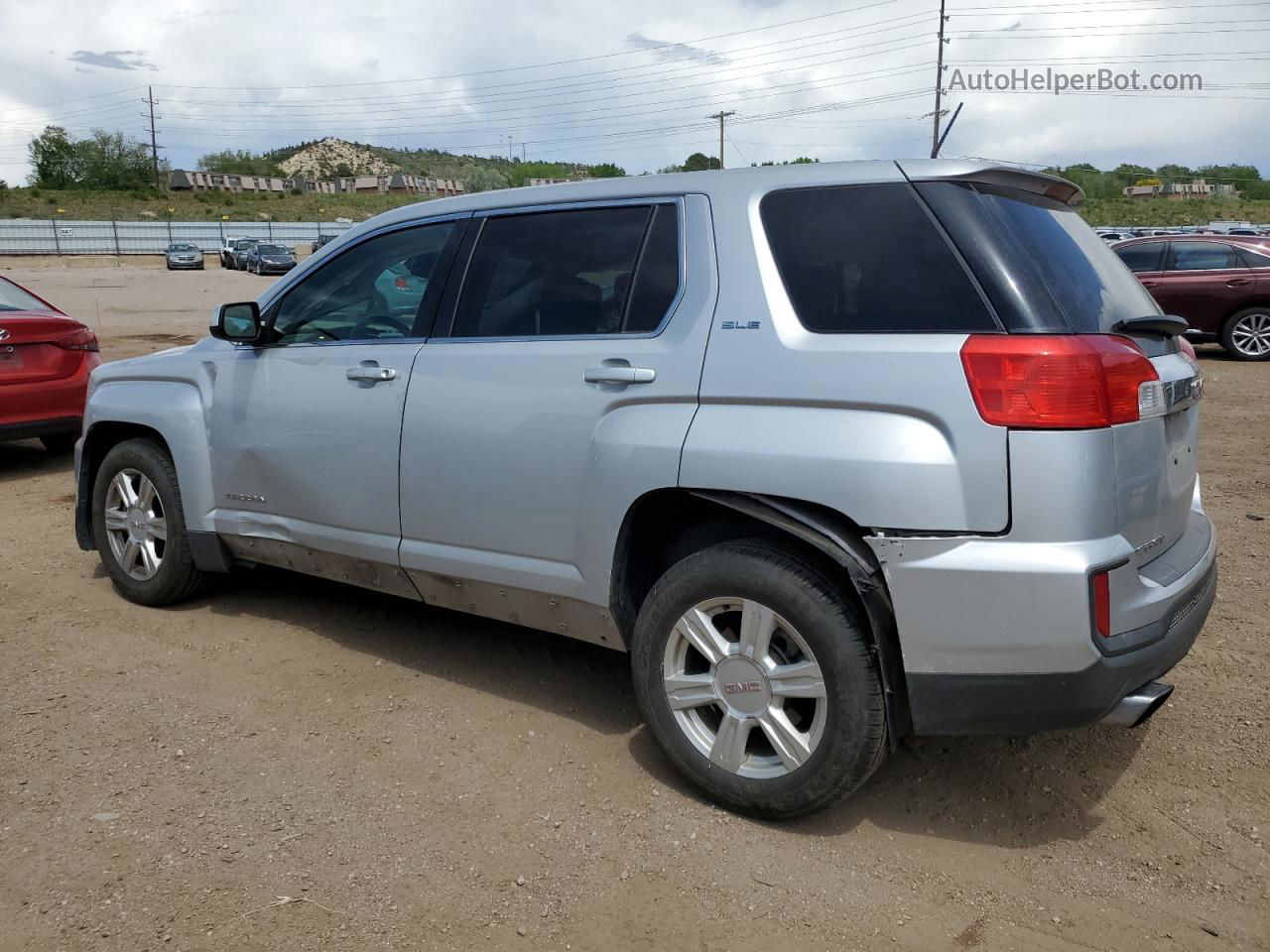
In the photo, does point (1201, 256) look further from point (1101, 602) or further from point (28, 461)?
point (28, 461)

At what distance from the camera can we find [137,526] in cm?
500

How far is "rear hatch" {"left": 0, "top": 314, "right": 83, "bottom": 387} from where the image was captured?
760 centimetres

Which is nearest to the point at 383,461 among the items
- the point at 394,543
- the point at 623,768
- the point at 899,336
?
the point at 394,543

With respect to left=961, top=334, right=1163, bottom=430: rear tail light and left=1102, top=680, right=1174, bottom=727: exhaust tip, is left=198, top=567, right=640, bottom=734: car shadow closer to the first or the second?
left=1102, top=680, right=1174, bottom=727: exhaust tip

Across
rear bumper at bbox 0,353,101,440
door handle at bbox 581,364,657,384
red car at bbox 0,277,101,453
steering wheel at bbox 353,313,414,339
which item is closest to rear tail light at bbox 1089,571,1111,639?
door handle at bbox 581,364,657,384

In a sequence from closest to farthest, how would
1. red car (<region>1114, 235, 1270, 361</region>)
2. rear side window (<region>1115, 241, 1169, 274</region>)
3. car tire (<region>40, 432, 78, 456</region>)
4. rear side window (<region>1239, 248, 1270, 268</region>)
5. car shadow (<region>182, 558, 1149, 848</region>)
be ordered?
car shadow (<region>182, 558, 1149, 848</region>) < car tire (<region>40, 432, 78, 456</region>) < rear side window (<region>1239, 248, 1270, 268</region>) < red car (<region>1114, 235, 1270, 361</region>) < rear side window (<region>1115, 241, 1169, 274</region>)

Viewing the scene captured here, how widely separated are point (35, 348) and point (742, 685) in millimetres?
6818

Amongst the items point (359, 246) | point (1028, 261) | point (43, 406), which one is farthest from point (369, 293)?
point (43, 406)

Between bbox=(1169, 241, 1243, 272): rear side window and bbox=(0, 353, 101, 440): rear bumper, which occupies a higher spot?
bbox=(1169, 241, 1243, 272): rear side window

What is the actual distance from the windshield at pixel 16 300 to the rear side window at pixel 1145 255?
42.8 ft

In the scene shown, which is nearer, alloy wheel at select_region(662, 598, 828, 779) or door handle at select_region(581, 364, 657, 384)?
alloy wheel at select_region(662, 598, 828, 779)

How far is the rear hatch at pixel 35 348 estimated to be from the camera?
7.60 meters

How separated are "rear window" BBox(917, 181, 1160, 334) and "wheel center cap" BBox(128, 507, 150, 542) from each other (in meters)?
3.85

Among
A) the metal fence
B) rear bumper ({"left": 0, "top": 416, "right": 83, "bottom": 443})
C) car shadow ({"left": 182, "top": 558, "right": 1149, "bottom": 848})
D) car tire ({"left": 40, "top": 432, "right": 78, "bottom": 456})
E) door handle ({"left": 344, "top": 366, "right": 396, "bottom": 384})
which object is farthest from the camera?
the metal fence
